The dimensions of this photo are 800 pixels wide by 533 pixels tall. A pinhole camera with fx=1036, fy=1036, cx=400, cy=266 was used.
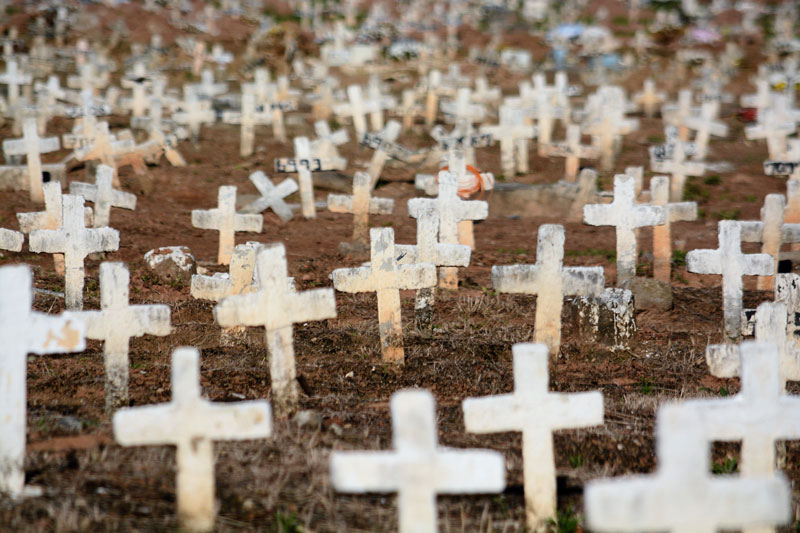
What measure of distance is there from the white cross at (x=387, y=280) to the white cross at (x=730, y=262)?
2522 mm

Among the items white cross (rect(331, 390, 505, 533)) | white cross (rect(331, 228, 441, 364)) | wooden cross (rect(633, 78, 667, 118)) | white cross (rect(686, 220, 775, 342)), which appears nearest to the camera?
white cross (rect(331, 390, 505, 533))

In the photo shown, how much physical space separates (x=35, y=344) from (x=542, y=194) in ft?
43.0

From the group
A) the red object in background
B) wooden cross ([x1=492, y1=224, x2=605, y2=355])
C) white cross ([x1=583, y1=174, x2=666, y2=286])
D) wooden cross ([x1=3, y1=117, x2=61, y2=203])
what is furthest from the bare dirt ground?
the red object in background

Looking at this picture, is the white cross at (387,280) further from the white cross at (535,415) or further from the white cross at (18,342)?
the white cross at (535,415)

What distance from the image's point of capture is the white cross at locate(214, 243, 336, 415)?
21.9 ft

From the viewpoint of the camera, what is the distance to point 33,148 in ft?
51.5

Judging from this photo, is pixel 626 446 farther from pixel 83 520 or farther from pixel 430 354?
pixel 83 520

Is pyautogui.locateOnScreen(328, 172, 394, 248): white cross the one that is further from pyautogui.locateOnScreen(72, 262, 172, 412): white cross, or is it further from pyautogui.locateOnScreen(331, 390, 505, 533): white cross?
pyautogui.locateOnScreen(331, 390, 505, 533): white cross

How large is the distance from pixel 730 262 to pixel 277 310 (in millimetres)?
4649

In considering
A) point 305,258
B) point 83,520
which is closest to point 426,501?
point 83,520

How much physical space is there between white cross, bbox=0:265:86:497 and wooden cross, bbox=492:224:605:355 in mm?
3598

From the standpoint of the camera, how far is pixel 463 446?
630 centimetres

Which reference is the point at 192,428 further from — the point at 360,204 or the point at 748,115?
the point at 748,115

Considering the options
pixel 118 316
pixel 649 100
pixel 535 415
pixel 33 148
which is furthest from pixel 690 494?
pixel 649 100
